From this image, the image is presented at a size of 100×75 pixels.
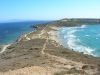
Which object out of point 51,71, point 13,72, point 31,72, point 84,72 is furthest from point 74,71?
point 13,72

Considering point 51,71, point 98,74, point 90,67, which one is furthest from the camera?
point 90,67

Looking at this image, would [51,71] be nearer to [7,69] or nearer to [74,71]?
[74,71]

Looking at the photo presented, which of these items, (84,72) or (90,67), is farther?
(90,67)

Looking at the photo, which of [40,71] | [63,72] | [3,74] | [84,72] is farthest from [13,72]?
[84,72]

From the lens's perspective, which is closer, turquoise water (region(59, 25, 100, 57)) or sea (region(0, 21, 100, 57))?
turquoise water (region(59, 25, 100, 57))

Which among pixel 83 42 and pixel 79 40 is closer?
pixel 83 42

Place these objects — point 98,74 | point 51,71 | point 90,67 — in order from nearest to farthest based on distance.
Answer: point 98,74 < point 51,71 < point 90,67

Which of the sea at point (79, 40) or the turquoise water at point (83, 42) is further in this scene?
the sea at point (79, 40)

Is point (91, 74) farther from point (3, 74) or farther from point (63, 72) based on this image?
point (3, 74)

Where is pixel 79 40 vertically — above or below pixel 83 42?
below
